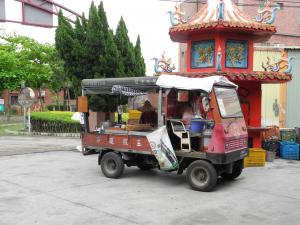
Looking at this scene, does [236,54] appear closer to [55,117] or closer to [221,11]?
[221,11]

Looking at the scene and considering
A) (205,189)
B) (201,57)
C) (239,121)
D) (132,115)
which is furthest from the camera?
(201,57)

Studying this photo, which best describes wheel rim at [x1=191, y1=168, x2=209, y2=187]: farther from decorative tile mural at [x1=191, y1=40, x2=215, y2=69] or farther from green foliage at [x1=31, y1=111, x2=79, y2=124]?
green foliage at [x1=31, y1=111, x2=79, y2=124]

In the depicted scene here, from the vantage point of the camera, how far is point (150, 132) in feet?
33.4

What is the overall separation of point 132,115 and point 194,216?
205 inches

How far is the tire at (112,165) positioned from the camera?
10.6 meters

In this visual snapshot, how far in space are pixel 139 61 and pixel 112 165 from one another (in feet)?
30.7

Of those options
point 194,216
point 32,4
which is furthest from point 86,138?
point 32,4

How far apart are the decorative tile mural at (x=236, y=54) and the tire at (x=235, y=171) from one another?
402cm

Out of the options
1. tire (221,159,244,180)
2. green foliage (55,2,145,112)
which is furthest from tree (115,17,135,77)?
tire (221,159,244,180)

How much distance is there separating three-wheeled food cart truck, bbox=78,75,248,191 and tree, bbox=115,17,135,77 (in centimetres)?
727

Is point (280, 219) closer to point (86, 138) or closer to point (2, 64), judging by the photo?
point (86, 138)

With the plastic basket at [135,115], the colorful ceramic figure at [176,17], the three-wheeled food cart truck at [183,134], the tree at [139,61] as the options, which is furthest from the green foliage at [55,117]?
the three-wheeled food cart truck at [183,134]

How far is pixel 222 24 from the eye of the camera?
12.6m

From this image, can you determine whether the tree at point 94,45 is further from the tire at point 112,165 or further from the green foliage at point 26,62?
the green foliage at point 26,62
